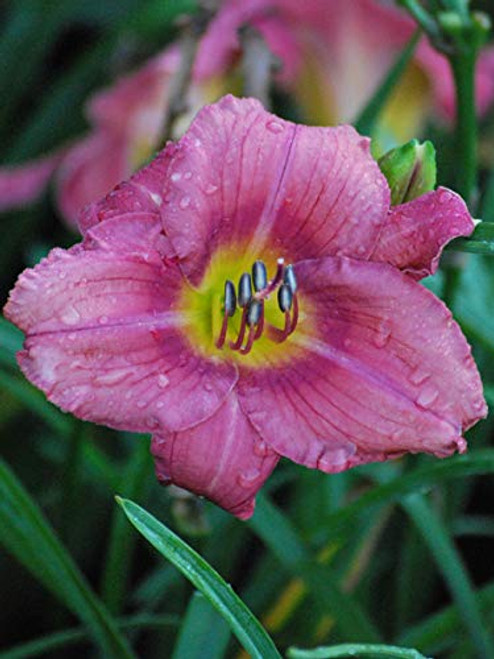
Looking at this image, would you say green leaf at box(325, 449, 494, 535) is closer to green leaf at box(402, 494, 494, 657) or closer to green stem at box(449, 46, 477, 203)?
green leaf at box(402, 494, 494, 657)

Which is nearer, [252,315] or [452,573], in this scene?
[252,315]

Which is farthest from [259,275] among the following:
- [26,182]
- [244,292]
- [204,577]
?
[26,182]

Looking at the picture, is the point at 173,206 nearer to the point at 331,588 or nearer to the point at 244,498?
the point at 244,498

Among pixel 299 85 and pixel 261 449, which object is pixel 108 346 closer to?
pixel 261 449

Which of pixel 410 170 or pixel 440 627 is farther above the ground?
A: pixel 410 170

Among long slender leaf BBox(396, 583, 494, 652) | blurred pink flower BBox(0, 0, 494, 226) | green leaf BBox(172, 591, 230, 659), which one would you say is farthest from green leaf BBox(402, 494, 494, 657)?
blurred pink flower BBox(0, 0, 494, 226)

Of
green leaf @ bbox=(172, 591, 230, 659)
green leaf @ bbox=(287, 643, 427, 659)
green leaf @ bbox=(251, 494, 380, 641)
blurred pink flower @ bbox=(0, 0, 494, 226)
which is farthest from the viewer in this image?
blurred pink flower @ bbox=(0, 0, 494, 226)

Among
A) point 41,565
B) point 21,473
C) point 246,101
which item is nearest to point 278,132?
point 246,101
